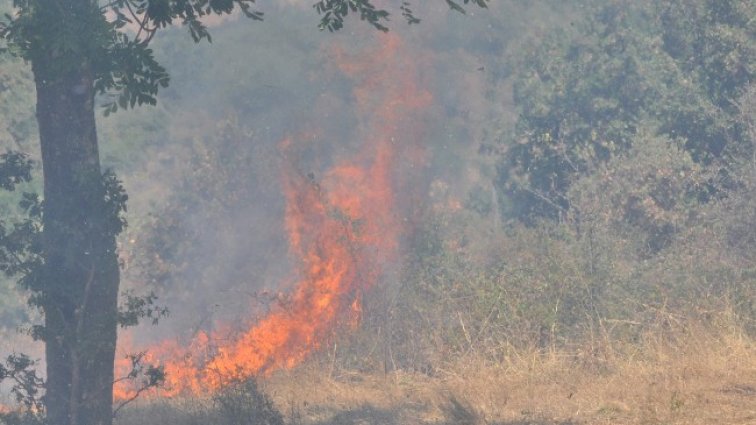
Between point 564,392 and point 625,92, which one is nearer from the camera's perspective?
point 564,392

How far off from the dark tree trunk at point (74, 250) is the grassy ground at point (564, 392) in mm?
1324

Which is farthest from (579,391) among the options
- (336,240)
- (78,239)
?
(336,240)

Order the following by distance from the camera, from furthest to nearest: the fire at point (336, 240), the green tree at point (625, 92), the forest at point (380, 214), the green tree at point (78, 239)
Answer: the green tree at point (625, 92) < the fire at point (336, 240) < the forest at point (380, 214) < the green tree at point (78, 239)

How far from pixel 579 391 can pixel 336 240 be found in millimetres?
11994

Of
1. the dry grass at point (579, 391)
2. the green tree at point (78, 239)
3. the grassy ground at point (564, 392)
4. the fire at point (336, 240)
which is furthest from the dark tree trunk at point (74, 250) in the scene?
the dry grass at point (579, 391)

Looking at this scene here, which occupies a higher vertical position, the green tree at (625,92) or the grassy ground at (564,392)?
the green tree at (625,92)

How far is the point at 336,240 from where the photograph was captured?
23656mm

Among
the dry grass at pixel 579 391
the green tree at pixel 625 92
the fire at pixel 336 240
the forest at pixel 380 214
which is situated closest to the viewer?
the dry grass at pixel 579 391

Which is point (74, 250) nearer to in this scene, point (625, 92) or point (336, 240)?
point (336, 240)

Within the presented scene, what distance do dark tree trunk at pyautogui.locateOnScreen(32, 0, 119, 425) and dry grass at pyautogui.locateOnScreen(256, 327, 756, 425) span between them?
251cm

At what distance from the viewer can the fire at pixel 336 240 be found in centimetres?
2056

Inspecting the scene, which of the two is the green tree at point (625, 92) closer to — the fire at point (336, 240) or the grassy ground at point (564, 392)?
the fire at point (336, 240)

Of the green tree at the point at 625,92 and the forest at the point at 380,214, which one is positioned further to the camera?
the green tree at the point at 625,92

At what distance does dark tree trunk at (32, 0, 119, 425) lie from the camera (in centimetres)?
1237
